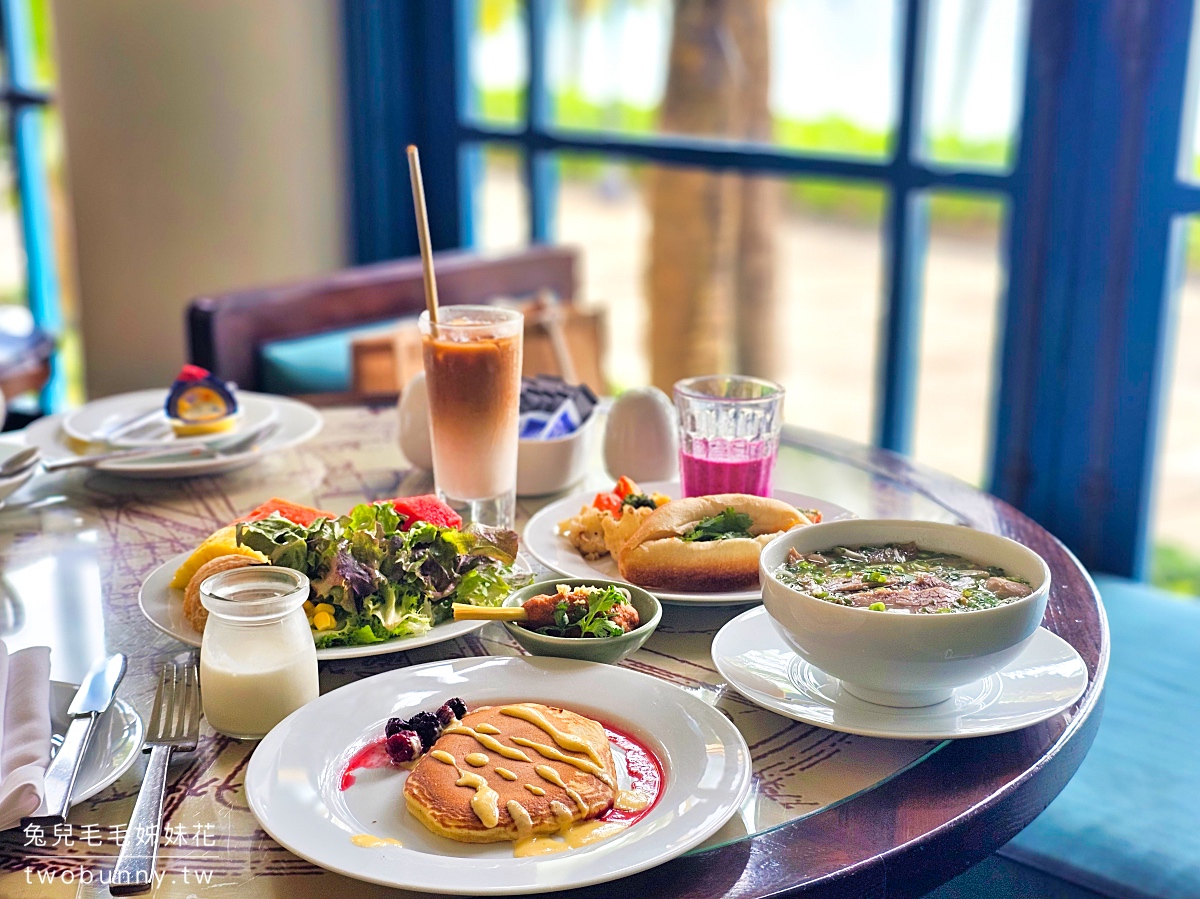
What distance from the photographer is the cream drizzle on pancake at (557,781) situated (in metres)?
0.85

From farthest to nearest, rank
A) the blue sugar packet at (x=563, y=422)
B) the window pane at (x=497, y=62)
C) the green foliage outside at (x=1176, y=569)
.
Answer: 1. the window pane at (x=497, y=62)
2. the green foliage outside at (x=1176, y=569)
3. the blue sugar packet at (x=563, y=422)

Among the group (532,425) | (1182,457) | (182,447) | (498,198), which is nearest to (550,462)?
(532,425)

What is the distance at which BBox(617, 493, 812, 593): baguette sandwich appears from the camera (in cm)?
120

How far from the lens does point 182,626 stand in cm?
111

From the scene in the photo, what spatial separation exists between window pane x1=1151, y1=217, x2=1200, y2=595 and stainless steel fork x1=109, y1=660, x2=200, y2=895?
2.08 metres

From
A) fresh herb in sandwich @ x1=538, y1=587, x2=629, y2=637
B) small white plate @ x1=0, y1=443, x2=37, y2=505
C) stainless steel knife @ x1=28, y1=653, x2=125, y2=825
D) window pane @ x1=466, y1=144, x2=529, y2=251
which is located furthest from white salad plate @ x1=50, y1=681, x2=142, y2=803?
window pane @ x1=466, y1=144, x2=529, y2=251

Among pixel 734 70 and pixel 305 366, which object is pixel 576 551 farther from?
pixel 734 70

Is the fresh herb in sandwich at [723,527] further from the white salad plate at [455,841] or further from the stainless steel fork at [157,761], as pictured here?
the stainless steel fork at [157,761]

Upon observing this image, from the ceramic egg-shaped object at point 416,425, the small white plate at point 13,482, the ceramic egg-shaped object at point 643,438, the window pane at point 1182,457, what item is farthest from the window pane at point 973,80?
the small white plate at point 13,482

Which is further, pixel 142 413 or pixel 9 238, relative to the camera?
pixel 9 238

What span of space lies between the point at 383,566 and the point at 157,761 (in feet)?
0.93

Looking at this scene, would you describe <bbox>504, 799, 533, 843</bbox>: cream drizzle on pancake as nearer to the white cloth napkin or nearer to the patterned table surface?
the patterned table surface

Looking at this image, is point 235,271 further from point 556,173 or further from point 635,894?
point 635,894

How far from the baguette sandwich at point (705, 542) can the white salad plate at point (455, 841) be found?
20 centimetres
